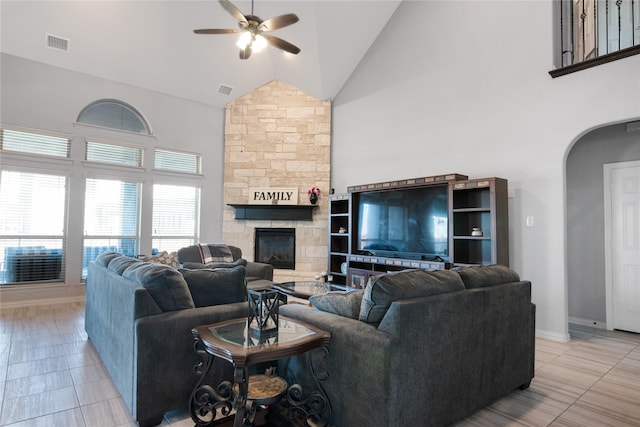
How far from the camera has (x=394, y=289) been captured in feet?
6.13

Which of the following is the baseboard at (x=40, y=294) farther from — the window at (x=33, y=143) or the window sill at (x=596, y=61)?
the window sill at (x=596, y=61)

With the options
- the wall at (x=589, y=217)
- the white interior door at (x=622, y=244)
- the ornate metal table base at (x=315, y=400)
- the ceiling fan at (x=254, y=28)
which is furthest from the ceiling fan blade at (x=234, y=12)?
the white interior door at (x=622, y=244)

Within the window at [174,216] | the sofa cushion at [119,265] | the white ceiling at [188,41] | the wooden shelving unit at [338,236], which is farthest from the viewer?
the window at [174,216]

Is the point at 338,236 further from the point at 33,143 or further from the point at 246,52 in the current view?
the point at 33,143

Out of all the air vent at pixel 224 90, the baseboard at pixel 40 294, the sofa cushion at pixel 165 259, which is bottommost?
the baseboard at pixel 40 294

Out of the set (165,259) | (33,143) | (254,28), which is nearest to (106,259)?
(165,259)

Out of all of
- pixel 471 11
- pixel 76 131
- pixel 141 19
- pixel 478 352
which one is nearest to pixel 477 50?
pixel 471 11

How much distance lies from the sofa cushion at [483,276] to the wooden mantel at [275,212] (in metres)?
4.56

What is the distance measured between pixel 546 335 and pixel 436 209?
1.92m

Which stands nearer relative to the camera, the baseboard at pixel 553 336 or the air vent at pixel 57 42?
the baseboard at pixel 553 336

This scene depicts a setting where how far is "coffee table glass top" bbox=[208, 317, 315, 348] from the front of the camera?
1695mm

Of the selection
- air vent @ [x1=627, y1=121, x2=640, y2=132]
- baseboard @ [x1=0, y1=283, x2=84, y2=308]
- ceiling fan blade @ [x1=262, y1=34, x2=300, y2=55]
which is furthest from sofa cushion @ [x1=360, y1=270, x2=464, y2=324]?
baseboard @ [x1=0, y1=283, x2=84, y2=308]

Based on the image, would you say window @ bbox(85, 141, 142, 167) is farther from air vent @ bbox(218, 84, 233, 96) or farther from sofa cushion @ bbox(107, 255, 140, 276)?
sofa cushion @ bbox(107, 255, 140, 276)

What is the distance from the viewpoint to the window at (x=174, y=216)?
6.51 metres
